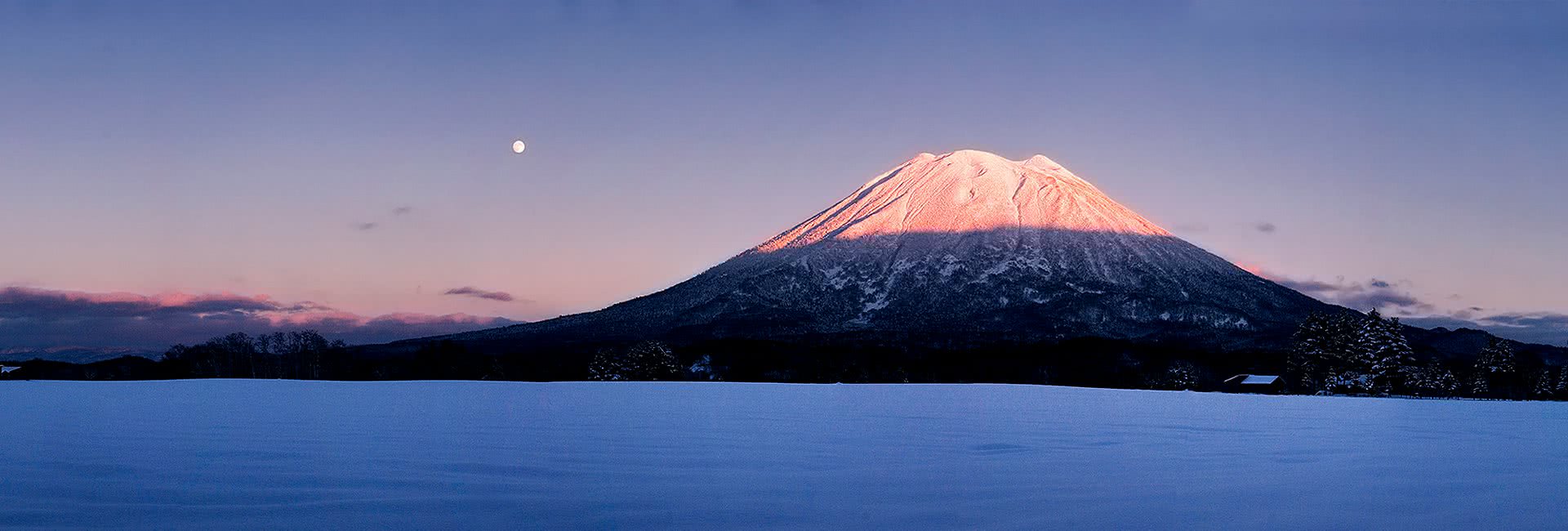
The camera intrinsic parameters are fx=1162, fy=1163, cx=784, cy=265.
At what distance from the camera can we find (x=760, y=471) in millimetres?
18891

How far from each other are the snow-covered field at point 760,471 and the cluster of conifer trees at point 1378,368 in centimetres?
4614

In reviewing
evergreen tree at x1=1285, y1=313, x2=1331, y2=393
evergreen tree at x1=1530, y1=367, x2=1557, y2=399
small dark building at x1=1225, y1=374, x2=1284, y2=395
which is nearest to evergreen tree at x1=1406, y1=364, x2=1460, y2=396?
evergreen tree at x1=1530, y1=367, x2=1557, y2=399

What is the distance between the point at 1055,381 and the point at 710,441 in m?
105

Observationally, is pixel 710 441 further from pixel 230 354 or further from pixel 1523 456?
pixel 230 354

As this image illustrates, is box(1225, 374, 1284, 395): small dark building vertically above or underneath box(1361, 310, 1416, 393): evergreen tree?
underneath

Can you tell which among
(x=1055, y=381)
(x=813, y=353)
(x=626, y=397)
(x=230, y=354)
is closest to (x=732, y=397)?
(x=626, y=397)

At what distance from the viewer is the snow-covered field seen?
13.9 metres

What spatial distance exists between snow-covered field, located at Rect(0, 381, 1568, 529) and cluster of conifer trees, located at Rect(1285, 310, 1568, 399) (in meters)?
46.1

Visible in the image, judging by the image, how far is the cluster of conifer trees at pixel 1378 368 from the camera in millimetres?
80188

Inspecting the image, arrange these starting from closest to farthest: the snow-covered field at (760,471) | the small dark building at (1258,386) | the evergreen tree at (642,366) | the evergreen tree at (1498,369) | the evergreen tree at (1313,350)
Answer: the snow-covered field at (760,471) → the evergreen tree at (1313,350) → the evergreen tree at (1498,369) → the small dark building at (1258,386) → the evergreen tree at (642,366)

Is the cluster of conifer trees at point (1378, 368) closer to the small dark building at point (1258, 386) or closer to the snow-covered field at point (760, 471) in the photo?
the small dark building at point (1258, 386)

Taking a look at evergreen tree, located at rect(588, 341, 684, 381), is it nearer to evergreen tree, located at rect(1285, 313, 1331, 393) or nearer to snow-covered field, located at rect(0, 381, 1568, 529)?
evergreen tree, located at rect(1285, 313, 1331, 393)

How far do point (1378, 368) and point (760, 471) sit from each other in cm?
7425

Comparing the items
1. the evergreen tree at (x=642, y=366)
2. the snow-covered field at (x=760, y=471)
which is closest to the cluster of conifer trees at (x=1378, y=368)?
the snow-covered field at (x=760, y=471)
